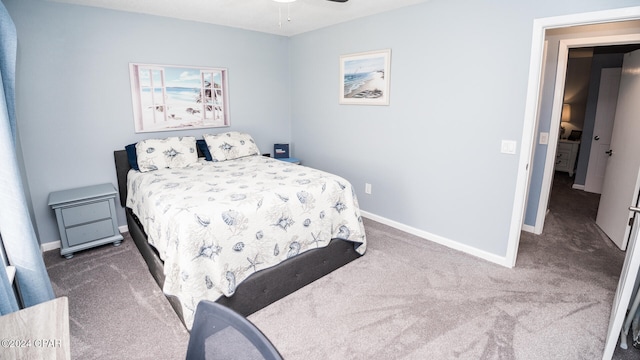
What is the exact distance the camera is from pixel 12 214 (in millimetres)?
1561

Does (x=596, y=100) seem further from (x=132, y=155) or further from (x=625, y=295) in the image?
(x=132, y=155)

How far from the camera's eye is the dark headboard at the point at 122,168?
Result: 339 cm

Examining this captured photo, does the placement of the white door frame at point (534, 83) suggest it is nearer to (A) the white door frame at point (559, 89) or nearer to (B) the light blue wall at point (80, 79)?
(A) the white door frame at point (559, 89)

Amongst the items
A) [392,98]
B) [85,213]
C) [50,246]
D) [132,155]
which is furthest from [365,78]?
[50,246]

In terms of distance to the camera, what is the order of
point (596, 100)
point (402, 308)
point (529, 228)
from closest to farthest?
1. point (402, 308)
2. point (529, 228)
3. point (596, 100)

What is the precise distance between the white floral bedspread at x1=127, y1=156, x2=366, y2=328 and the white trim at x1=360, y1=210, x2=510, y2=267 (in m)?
0.83

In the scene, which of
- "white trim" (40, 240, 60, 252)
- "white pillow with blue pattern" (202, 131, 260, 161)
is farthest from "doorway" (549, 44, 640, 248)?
"white trim" (40, 240, 60, 252)

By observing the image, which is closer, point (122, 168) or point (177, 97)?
point (122, 168)

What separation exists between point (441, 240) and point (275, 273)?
1.81 m

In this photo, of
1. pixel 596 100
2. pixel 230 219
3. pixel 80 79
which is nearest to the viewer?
pixel 230 219

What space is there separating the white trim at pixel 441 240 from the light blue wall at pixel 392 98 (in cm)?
5

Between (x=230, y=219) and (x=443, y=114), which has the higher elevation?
(x=443, y=114)

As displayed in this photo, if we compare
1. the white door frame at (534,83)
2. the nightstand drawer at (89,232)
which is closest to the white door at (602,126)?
the white door frame at (534,83)

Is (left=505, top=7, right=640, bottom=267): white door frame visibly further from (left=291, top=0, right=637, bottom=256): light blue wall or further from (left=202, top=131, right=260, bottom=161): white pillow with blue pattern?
(left=202, top=131, right=260, bottom=161): white pillow with blue pattern
